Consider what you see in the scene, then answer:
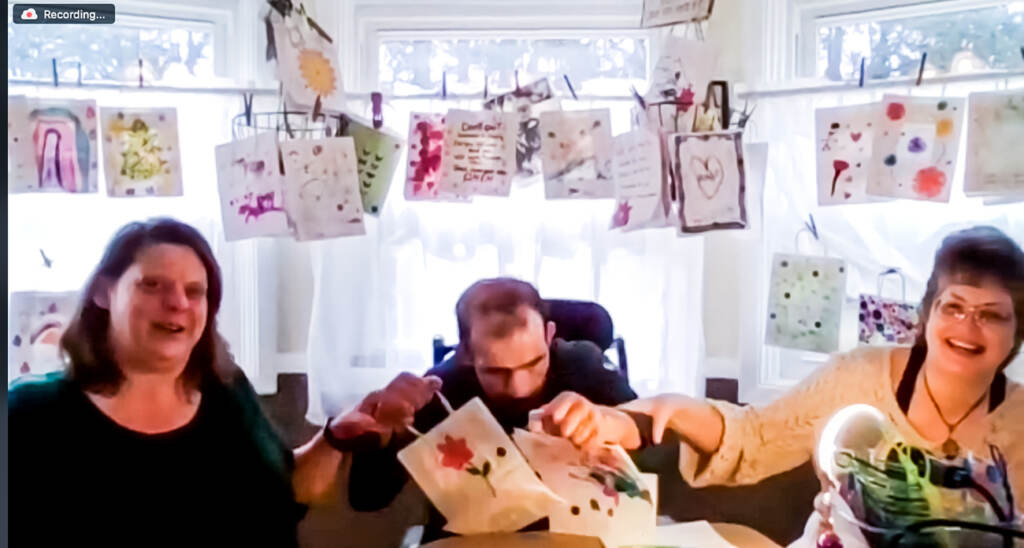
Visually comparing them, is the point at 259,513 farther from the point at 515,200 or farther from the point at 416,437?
the point at 515,200

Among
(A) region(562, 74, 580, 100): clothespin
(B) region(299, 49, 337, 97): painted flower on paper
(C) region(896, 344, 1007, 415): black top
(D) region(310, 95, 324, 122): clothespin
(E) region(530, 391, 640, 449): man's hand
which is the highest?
(B) region(299, 49, 337, 97): painted flower on paper

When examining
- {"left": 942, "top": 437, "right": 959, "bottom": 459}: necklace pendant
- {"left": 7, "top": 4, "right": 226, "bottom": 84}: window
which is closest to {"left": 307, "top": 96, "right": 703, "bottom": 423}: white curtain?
{"left": 7, "top": 4, "right": 226, "bottom": 84}: window

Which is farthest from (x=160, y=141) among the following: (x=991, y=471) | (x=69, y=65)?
(x=991, y=471)

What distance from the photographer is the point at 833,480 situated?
4.47 ft

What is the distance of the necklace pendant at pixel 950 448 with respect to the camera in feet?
4.35

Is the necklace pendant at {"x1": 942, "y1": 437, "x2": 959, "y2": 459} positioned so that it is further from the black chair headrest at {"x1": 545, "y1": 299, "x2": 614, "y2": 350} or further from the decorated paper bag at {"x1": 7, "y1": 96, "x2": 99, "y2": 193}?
the decorated paper bag at {"x1": 7, "y1": 96, "x2": 99, "y2": 193}

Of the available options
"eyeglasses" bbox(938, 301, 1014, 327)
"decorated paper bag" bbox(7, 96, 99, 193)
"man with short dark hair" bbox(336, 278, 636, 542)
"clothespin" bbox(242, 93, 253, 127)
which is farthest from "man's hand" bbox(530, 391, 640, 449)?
"decorated paper bag" bbox(7, 96, 99, 193)

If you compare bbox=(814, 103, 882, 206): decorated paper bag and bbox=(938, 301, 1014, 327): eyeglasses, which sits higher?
bbox=(814, 103, 882, 206): decorated paper bag

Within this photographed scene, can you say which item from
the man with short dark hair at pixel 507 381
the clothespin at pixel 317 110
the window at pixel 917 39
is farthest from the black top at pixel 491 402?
the window at pixel 917 39

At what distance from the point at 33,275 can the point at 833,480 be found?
110 centimetres

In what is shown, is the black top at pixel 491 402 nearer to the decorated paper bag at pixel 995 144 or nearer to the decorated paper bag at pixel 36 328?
the decorated paper bag at pixel 36 328

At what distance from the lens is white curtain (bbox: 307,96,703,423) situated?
53.5 inches

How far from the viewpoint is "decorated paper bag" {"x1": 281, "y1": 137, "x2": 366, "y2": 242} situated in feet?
4.49

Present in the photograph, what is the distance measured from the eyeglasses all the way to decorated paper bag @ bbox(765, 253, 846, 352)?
130 mm
